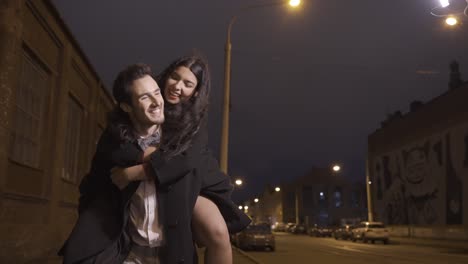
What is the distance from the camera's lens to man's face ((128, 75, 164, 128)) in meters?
2.10

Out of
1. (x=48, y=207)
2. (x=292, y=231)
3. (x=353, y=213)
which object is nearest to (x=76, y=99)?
(x=48, y=207)

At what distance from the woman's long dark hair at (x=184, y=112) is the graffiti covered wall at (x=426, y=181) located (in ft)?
128

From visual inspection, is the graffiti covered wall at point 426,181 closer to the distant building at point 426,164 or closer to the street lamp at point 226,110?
the distant building at point 426,164

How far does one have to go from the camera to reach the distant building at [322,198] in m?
104

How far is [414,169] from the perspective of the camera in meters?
47.0

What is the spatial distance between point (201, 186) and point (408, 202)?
162 feet

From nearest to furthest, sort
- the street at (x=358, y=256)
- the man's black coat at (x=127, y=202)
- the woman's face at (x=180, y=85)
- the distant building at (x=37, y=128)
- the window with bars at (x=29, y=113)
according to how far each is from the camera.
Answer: the man's black coat at (x=127, y=202) → the woman's face at (x=180, y=85) → the distant building at (x=37, y=128) → the window with bars at (x=29, y=113) → the street at (x=358, y=256)

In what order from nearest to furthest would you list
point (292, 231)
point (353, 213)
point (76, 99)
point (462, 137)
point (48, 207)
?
point (48, 207) → point (76, 99) → point (462, 137) → point (292, 231) → point (353, 213)

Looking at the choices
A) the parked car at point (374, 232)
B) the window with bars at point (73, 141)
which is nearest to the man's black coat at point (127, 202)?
the window with bars at point (73, 141)

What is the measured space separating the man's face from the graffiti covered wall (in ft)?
128

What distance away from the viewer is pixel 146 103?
211 centimetres

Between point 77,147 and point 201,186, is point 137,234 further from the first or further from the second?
point 77,147

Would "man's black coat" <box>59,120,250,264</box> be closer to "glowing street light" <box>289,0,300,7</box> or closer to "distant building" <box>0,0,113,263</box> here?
"distant building" <box>0,0,113,263</box>

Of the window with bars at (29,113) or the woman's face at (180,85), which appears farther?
the window with bars at (29,113)
